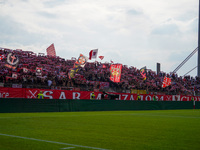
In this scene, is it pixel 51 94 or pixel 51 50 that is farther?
pixel 51 50

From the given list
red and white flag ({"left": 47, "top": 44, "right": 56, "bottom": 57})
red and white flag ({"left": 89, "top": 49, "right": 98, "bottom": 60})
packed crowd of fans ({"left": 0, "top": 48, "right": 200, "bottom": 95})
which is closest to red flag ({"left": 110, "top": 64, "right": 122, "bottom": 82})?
packed crowd of fans ({"left": 0, "top": 48, "right": 200, "bottom": 95})

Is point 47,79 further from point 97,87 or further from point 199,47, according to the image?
point 199,47

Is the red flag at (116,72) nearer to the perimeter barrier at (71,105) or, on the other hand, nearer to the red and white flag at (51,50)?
the perimeter barrier at (71,105)

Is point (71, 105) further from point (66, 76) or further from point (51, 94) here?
point (66, 76)

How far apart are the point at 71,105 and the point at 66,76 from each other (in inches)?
324

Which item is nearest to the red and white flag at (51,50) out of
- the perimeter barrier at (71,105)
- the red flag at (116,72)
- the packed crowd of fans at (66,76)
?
the packed crowd of fans at (66,76)

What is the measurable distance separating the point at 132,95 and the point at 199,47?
35.0 metres

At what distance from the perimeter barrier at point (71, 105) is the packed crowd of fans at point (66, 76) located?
4973 millimetres

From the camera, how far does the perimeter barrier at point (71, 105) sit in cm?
2309

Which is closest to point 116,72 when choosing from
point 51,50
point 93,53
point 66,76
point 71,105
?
point 66,76

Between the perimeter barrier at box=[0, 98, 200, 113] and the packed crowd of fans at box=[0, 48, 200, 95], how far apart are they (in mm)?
4973

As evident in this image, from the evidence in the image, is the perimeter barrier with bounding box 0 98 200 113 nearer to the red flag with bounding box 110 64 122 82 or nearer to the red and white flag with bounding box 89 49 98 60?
the red flag with bounding box 110 64 122 82

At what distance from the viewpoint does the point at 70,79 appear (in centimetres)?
3512

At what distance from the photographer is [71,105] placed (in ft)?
90.8
